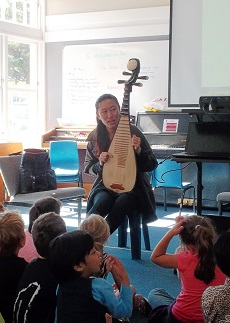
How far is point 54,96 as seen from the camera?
6938mm

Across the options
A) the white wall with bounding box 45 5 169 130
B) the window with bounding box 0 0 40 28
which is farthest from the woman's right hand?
the window with bounding box 0 0 40 28

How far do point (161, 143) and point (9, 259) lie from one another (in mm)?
4068

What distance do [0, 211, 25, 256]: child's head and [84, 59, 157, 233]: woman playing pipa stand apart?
1.37m

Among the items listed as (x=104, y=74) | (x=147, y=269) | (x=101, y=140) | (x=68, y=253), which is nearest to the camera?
(x=68, y=253)

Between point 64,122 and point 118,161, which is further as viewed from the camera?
point 64,122

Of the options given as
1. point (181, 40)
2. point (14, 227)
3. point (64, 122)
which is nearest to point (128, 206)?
point (181, 40)

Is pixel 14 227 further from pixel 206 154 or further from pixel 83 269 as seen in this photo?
pixel 206 154

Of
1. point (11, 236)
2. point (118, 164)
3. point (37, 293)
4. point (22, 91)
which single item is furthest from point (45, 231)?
point (22, 91)

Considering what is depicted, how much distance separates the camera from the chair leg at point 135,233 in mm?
3646

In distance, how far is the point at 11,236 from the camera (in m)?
2.03

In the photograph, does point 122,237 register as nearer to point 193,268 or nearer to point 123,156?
point 123,156

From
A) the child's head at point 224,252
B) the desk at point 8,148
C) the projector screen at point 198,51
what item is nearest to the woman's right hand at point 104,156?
the projector screen at point 198,51

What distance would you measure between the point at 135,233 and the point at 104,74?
3.36 meters

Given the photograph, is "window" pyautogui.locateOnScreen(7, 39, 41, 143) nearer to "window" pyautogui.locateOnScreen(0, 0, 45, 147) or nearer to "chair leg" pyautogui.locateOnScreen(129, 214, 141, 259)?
"window" pyautogui.locateOnScreen(0, 0, 45, 147)
